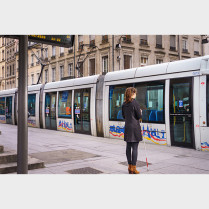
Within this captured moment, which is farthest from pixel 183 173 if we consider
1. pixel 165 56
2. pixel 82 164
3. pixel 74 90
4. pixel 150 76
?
pixel 165 56

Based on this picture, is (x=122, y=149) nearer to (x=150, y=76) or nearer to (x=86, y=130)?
(x=150, y=76)

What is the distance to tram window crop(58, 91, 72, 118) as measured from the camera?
14336 mm

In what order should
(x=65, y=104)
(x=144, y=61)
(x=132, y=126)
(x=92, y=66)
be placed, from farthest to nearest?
(x=92, y=66), (x=144, y=61), (x=65, y=104), (x=132, y=126)

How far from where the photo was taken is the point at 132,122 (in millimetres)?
5668

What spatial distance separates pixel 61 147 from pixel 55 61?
2809 cm

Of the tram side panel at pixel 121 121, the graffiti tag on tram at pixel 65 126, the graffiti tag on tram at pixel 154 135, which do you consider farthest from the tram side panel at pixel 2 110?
the graffiti tag on tram at pixel 154 135

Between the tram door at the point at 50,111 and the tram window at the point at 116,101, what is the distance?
5.24 meters

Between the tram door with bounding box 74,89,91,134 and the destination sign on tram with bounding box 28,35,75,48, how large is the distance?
770cm

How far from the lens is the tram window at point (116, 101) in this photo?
36.4 feet

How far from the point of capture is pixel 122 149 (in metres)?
9.02

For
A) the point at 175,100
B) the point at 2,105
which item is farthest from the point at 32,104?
the point at 175,100

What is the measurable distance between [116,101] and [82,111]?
2570 millimetres

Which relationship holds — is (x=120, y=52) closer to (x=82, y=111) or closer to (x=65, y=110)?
(x=65, y=110)

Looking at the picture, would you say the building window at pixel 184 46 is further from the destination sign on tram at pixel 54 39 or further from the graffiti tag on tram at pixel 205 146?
the destination sign on tram at pixel 54 39
